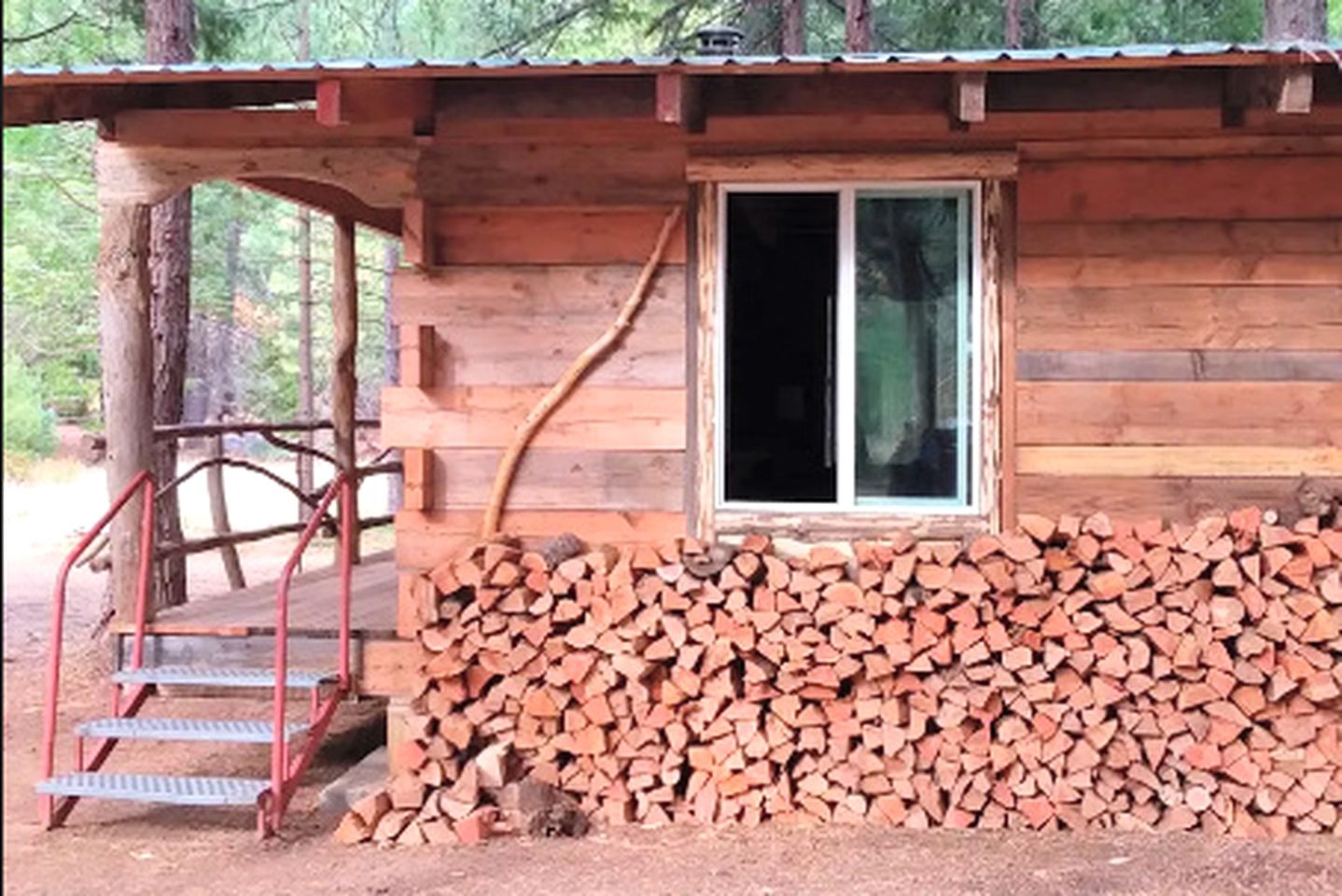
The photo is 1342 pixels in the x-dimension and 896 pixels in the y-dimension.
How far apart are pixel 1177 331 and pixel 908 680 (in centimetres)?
191

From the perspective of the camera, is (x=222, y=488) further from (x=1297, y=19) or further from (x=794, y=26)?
(x=1297, y=19)

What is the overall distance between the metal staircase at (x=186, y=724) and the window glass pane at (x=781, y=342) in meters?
1.95

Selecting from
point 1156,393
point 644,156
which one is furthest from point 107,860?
point 1156,393

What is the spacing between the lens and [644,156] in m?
6.38

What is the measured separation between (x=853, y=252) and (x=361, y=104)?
7.18ft

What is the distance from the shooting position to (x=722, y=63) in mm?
5379

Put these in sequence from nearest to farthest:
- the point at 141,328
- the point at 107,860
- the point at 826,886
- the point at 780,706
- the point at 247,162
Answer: the point at 826,886 → the point at 107,860 → the point at 780,706 → the point at 247,162 → the point at 141,328

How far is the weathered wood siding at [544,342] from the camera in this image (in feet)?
20.9

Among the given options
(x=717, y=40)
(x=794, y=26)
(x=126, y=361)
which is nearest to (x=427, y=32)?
(x=794, y=26)

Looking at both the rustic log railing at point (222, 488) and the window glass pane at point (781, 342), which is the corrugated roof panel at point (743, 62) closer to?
the window glass pane at point (781, 342)

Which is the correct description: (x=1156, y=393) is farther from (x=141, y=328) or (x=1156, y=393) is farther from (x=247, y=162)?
(x=141, y=328)

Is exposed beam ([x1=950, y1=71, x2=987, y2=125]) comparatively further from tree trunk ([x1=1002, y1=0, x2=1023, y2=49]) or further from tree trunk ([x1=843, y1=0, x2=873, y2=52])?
tree trunk ([x1=1002, y1=0, x2=1023, y2=49])

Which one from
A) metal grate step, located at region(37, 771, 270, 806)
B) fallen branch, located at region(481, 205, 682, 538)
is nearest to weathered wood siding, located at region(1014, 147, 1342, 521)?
fallen branch, located at region(481, 205, 682, 538)

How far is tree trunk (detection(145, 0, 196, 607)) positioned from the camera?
410 inches
